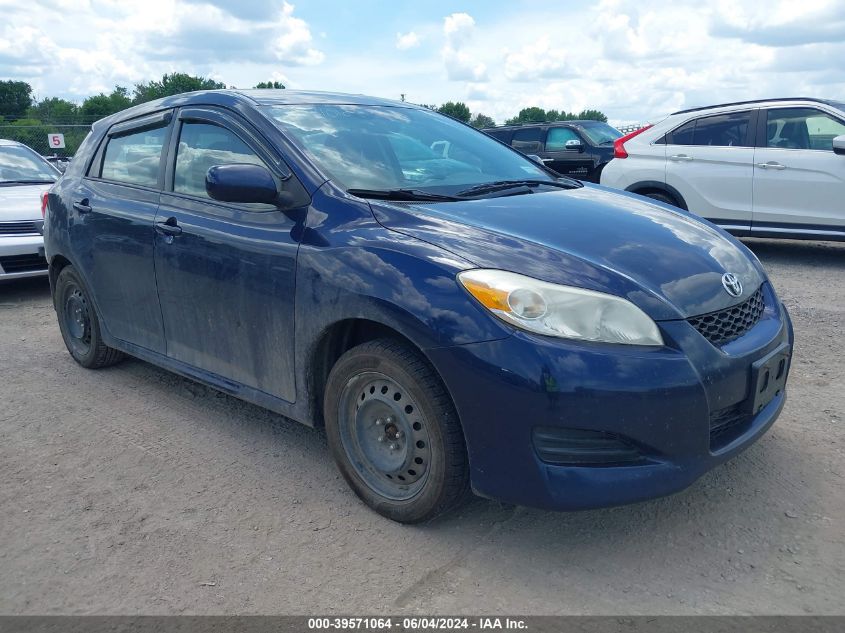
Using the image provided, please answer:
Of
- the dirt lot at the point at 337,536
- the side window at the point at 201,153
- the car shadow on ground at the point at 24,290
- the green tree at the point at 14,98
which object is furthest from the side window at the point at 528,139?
the green tree at the point at 14,98

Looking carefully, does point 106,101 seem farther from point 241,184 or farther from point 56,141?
point 241,184

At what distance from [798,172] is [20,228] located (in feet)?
26.1

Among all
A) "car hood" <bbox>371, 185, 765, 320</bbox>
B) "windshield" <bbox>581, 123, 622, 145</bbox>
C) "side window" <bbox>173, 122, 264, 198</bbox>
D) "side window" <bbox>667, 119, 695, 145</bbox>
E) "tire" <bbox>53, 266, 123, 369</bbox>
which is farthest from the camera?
"windshield" <bbox>581, 123, 622, 145</bbox>

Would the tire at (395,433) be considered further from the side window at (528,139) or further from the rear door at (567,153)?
the side window at (528,139)

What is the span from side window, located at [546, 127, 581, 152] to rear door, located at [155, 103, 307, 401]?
35.1 feet

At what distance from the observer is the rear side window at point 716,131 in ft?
27.5

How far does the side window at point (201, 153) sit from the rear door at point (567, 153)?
10323mm

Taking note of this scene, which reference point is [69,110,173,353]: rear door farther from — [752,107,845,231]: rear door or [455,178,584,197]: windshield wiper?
[752,107,845,231]: rear door

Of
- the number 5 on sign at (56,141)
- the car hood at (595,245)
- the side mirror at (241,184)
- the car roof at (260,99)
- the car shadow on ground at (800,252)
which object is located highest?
the car roof at (260,99)

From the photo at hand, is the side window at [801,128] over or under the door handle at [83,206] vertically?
over

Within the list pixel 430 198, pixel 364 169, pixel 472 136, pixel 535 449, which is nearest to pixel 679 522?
pixel 535 449

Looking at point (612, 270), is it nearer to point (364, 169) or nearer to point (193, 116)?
point (364, 169)

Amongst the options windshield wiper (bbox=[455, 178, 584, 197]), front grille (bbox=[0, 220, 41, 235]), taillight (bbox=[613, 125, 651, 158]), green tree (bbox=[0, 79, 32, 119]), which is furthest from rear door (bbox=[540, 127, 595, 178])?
green tree (bbox=[0, 79, 32, 119])

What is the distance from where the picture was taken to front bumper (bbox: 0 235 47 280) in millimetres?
7582
